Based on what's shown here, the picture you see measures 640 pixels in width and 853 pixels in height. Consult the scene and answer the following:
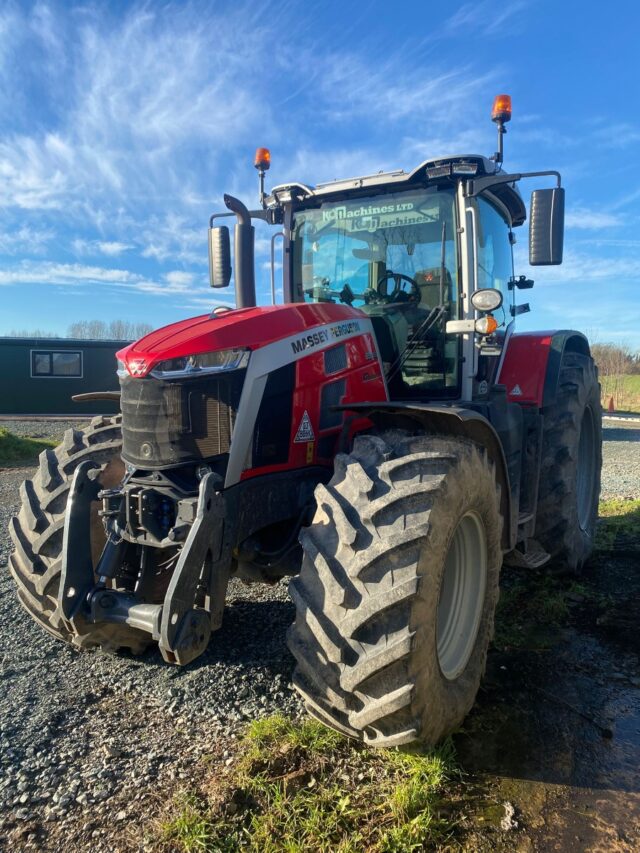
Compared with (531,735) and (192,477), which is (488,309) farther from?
(531,735)

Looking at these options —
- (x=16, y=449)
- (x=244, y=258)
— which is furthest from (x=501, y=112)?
(x=16, y=449)

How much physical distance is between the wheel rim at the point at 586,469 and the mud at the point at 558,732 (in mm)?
1153

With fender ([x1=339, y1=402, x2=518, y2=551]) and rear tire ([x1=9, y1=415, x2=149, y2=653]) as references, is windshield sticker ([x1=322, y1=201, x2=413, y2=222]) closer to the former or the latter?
fender ([x1=339, y1=402, x2=518, y2=551])

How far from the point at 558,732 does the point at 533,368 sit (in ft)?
8.64

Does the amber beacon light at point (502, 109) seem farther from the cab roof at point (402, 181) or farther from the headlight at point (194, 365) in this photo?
the headlight at point (194, 365)

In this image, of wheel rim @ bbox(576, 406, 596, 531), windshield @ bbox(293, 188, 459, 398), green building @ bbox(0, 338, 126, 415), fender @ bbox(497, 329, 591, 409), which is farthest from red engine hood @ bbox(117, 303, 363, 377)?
green building @ bbox(0, 338, 126, 415)

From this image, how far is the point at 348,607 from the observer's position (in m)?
2.31

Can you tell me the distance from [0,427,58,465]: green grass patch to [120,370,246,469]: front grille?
9888 millimetres

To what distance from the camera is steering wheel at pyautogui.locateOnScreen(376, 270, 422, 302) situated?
3977mm

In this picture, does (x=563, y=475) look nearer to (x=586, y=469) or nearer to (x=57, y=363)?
(x=586, y=469)

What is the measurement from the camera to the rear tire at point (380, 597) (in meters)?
2.29

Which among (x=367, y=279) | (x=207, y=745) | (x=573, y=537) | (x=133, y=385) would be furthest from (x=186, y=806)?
(x=573, y=537)

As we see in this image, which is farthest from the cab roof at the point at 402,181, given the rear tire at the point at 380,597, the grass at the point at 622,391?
the grass at the point at 622,391

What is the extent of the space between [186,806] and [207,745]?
41cm
